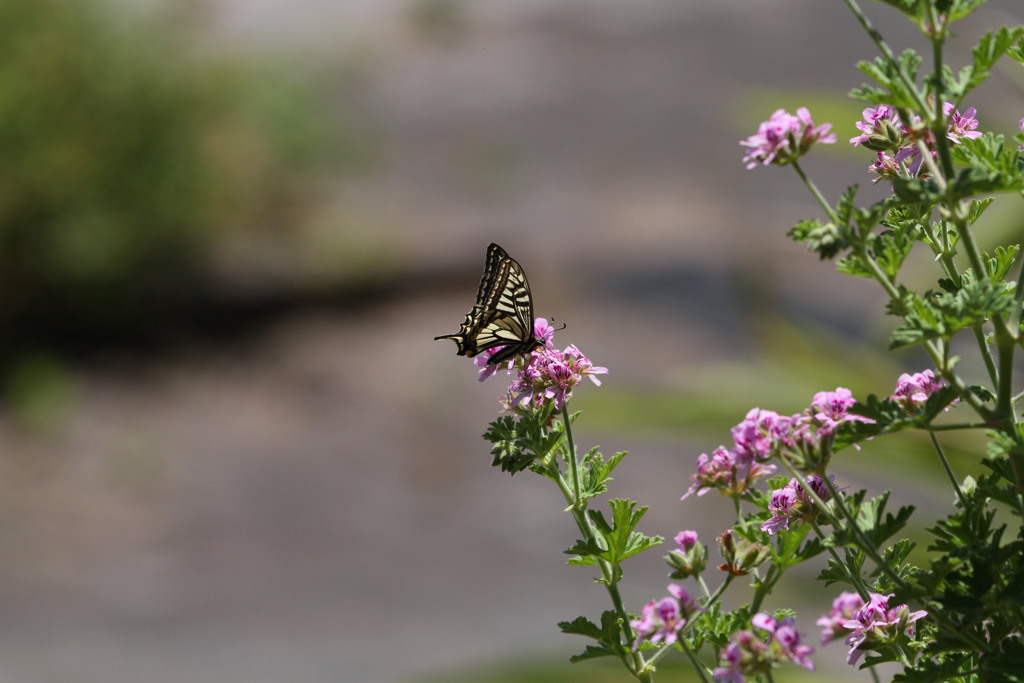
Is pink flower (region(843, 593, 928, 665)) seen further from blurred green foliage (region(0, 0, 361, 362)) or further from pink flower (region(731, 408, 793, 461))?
blurred green foliage (region(0, 0, 361, 362))

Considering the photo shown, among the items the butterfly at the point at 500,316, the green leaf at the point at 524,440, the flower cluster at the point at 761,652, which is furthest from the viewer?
the butterfly at the point at 500,316

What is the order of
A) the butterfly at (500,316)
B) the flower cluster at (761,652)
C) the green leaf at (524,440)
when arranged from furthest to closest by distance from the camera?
the butterfly at (500,316), the green leaf at (524,440), the flower cluster at (761,652)

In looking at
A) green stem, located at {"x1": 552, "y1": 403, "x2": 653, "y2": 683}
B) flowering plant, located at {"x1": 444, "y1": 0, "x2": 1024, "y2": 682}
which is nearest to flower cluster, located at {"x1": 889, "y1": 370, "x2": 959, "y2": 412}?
flowering plant, located at {"x1": 444, "y1": 0, "x2": 1024, "y2": 682}

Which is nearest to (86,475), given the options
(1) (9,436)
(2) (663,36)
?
(1) (9,436)

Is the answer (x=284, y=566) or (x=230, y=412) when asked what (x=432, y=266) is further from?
(x=284, y=566)

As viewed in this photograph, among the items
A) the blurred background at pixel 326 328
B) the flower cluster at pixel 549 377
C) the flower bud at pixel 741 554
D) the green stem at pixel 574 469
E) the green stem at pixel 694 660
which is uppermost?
the blurred background at pixel 326 328

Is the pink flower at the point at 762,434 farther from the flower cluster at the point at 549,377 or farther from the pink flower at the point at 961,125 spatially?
the pink flower at the point at 961,125

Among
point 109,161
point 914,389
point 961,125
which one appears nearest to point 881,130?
point 961,125

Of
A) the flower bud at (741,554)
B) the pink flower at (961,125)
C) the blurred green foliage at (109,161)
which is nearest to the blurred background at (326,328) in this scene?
the blurred green foliage at (109,161)

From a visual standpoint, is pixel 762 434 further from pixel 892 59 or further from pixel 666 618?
pixel 892 59
